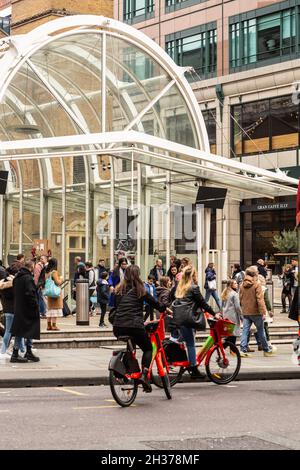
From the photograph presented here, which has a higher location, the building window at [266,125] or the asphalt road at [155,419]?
the building window at [266,125]

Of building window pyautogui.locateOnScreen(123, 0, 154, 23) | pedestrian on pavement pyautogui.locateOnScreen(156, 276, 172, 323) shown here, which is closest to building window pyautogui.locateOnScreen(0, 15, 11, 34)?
building window pyautogui.locateOnScreen(123, 0, 154, 23)

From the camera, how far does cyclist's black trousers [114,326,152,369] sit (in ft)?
34.1

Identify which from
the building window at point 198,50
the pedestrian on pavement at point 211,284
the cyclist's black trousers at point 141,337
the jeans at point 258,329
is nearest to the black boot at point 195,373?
the cyclist's black trousers at point 141,337

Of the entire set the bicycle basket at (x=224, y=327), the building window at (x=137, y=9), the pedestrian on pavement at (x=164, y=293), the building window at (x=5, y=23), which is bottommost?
the bicycle basket at (x=224, y=327)

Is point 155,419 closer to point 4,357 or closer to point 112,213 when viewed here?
point 4,357

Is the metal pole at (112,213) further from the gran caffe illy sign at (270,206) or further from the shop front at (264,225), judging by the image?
the shop front at (264,225)

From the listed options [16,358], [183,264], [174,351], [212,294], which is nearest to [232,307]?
[183,264]

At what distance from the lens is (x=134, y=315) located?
1044cm

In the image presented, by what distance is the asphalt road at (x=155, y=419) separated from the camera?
760 cm

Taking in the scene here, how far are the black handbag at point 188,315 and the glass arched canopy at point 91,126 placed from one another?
30.7 ft

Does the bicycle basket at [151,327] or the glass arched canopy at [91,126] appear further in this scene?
the glass arched canopy at [91,126]

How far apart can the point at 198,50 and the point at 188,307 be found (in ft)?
122

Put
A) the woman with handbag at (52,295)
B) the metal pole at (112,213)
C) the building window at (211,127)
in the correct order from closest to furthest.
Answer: the woman with handbag at (52,295) → the metal pole at (112,213) → the building window at (211,127)

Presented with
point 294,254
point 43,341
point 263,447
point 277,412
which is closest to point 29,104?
point 43,341
